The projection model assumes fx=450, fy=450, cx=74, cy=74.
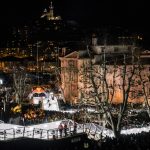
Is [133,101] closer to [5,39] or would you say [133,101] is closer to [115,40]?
[115,40]

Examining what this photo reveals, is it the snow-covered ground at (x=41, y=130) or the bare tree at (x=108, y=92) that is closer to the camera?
the snow-covered ground at (x=41, y=130)

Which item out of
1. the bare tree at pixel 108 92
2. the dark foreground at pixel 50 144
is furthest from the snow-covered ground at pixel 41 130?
the bare tree at pixel 108 92

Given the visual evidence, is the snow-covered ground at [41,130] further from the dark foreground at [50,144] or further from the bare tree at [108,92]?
the bare tree at [108,92]

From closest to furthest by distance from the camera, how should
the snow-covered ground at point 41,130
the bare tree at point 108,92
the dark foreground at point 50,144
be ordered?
1. the dark foreground at point 50,144
2. the snow-covered ground at point 41,130
3. the bare tree at point 108,92

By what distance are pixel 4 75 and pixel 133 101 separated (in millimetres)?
34380

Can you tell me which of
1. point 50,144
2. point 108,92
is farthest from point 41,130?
point 108,92

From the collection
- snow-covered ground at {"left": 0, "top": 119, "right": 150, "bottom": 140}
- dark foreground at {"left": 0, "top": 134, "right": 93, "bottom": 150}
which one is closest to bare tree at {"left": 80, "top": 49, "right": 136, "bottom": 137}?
snow-covered ground at {"left": 0, "top": 119, "right": 150, "bottom": 140}

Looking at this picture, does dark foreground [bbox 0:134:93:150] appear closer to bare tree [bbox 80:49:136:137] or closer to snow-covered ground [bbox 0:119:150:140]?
snow-covered ground [bbox 0:119:150:140]

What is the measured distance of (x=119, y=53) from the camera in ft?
201

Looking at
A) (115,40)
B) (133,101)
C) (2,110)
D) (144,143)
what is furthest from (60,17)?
(144,143)

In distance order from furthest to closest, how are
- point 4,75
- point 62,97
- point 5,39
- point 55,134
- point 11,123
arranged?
point 5,39 < point 4,75 < point 62,97 < point 11,123 < point 55,134

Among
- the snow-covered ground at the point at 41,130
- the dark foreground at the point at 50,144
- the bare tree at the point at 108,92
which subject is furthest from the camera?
the bare tree at the point at 108,92

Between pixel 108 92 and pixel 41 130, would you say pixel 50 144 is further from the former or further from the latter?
pixel 108 92

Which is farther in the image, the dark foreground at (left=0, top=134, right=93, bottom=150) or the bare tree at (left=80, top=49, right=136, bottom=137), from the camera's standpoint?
the bare tree at (left=80, top=49, right=136, bottom=137)
